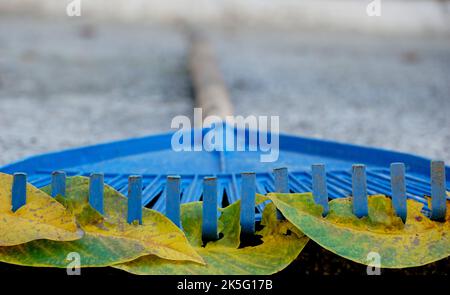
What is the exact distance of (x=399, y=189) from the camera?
2.38 feet

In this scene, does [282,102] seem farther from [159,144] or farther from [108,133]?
[159,144]

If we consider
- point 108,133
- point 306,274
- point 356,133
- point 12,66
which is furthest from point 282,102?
point 306,274

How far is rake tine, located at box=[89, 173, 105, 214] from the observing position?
73 cm

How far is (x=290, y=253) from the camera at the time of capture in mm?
697

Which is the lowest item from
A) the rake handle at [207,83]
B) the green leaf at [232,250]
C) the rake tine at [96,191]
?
the green leaf at [232,250]

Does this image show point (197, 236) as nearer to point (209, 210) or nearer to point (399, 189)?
point (209, 210)

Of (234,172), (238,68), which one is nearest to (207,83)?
(238,68)

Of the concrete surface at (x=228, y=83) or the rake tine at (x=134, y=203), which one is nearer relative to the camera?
the rake tine at (x=134, y=203)

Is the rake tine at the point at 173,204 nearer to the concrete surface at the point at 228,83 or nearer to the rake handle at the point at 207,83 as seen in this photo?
the rake handle at the point at 207,83

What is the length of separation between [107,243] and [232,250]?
0.48 feet

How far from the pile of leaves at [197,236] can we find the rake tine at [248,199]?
16 millimetres

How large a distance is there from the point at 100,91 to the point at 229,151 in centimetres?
128

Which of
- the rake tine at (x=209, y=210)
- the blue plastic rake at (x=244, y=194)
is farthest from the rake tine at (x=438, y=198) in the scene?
the rake tine at (x=209, y=210)

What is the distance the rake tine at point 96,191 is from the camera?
73 centimetres
